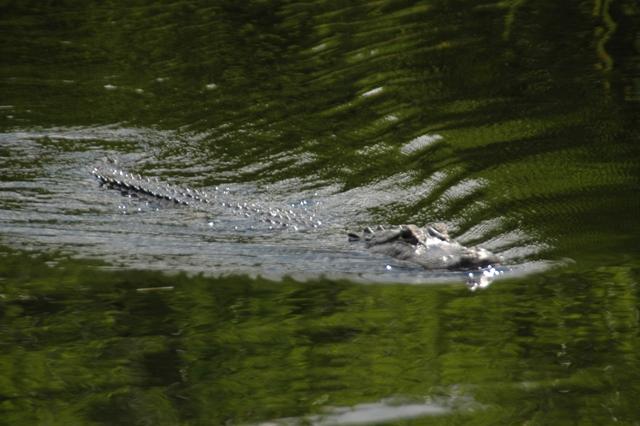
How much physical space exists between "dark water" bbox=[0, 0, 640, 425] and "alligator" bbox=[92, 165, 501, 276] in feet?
0.32

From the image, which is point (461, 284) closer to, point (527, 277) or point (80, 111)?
point (527, 277)

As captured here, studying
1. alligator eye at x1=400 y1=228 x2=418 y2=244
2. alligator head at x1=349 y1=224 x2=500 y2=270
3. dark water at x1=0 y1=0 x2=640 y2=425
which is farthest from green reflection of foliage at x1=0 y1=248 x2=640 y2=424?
alligator eye at x1=400 y1=228 x2=418 y2=244

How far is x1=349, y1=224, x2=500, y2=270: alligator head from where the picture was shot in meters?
6.80

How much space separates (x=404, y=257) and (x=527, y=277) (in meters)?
0.79

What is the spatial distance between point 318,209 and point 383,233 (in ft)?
4.06

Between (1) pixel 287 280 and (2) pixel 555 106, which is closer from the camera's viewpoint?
(1) pixel 287 280

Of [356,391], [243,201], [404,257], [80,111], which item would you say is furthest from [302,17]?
[356,391]

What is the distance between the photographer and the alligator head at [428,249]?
680 centimetres

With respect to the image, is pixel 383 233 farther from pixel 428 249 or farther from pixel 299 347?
pixel 299 347

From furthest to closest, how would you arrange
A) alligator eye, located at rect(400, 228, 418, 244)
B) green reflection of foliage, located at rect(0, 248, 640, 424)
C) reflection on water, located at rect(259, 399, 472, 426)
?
alligator eye, located at rect(400, 228, 418, 244) → green reflection of foliage, located at rect(0, 248, 640, 424) → reflection on water, located at rect(259, 399, 472, 426)

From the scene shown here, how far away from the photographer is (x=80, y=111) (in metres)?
10.7

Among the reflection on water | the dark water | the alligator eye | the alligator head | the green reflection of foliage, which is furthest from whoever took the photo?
the alligator eye

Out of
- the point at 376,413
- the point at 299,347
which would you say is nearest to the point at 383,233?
the point at 299,347

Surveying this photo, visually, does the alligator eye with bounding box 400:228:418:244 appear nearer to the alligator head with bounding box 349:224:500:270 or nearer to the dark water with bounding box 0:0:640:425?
the alligator head with bounding box 349:224:500:270
